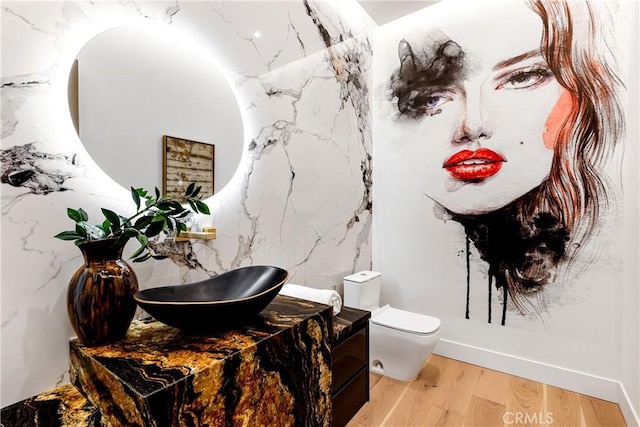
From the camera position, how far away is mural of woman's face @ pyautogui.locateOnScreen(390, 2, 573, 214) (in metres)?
2.37

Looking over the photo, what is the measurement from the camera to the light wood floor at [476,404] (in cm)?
196

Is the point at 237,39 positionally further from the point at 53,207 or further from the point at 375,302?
the point at 375,302

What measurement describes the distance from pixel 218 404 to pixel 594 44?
2956mm

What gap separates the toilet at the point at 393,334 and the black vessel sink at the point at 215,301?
1.22 metres

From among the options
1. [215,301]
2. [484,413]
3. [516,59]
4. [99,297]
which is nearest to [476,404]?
[484,413]

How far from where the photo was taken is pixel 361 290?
250cm

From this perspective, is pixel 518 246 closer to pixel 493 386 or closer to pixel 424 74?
pixel 493 386

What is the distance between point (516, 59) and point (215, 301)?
266 cm

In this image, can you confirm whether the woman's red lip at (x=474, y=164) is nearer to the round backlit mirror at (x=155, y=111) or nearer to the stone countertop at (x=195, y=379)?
the round backlit mirror at (x=155, y=111)

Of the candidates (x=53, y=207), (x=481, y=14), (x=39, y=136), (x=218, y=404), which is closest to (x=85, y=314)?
(x=53, y=207)

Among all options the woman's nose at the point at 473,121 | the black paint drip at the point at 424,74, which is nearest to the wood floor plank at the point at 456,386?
the woman's nose at the point at 473,121

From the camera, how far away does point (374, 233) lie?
3.10m

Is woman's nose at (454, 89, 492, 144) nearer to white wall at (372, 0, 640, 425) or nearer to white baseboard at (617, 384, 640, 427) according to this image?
white wall at (372, 0, 640, 425)

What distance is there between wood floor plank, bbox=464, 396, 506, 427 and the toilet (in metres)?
0.39
